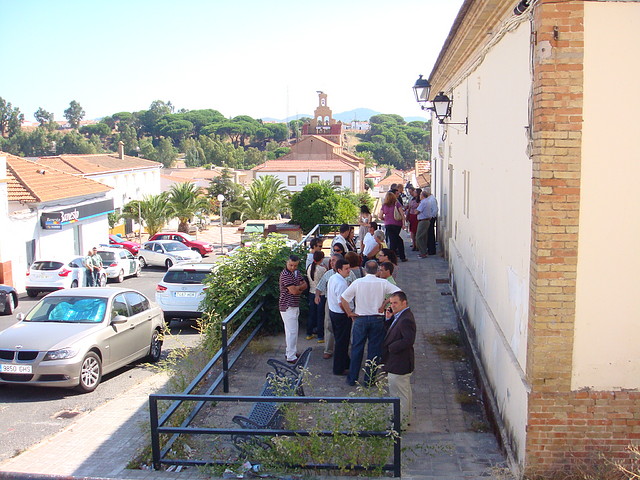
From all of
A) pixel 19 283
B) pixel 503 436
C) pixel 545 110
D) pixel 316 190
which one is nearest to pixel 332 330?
pixel 503 436

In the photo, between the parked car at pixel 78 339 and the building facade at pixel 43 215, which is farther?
the building facade at pixel 43 215

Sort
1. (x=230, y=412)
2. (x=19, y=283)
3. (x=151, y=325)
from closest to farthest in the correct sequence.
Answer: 1. (x=230, y=412)
2. (x=151, y=325)
3. (x=19, y=283)

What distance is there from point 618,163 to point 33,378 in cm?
831

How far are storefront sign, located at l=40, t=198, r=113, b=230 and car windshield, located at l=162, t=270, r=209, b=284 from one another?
52.5 feet

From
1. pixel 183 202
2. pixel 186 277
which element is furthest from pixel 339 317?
pixel 183 202

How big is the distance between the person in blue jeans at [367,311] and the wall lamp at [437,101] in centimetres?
418

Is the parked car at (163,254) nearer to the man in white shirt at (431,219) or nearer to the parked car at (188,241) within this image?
the parked car at (188,241)

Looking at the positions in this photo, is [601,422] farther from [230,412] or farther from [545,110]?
[230,412]

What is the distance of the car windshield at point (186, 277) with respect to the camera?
15531mm

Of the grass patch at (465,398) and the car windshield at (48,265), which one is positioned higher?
the grass patch at (465,398)

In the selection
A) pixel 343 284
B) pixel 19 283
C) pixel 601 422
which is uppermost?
pixel 343 284

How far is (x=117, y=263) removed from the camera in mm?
27906

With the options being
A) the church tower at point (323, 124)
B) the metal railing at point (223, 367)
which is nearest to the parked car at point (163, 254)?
the metal railing at point (223, 367)

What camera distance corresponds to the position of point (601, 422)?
5.66 m
